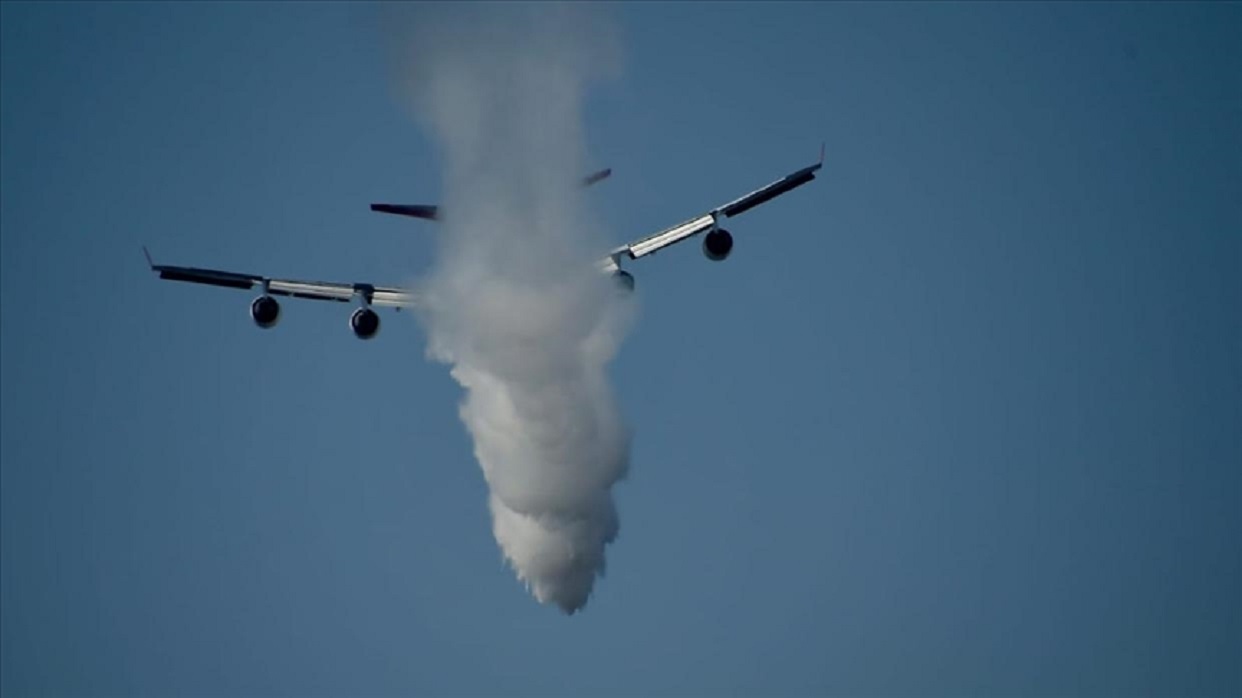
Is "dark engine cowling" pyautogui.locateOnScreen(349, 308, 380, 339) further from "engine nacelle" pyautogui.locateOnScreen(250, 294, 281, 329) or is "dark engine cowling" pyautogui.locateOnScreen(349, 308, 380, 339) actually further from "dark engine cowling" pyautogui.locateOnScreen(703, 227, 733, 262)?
"dark engine cowling" pyautogui.locateOnScreen(703, 227, 733, 262)

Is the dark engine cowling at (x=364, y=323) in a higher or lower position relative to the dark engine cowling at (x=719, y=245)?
higher

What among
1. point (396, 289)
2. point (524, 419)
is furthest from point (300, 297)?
point (524, 419)

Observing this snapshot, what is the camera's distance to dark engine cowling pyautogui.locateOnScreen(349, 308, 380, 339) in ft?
391

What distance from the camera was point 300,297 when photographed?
120 m

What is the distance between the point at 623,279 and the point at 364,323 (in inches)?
441

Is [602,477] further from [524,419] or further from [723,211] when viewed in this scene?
[723,211]

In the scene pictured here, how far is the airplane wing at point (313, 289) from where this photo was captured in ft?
389

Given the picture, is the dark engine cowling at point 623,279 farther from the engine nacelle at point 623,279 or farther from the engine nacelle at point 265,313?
the engine nacelle at point 265,313

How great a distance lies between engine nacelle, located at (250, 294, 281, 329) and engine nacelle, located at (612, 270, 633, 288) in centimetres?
1448

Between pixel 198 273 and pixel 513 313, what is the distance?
44.6ft

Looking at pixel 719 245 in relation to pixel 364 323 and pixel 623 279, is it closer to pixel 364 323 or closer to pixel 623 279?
pixel 623 279

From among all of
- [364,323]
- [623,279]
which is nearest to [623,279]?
[623,279]

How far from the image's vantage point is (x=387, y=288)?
120875mm

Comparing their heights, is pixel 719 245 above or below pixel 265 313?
below
